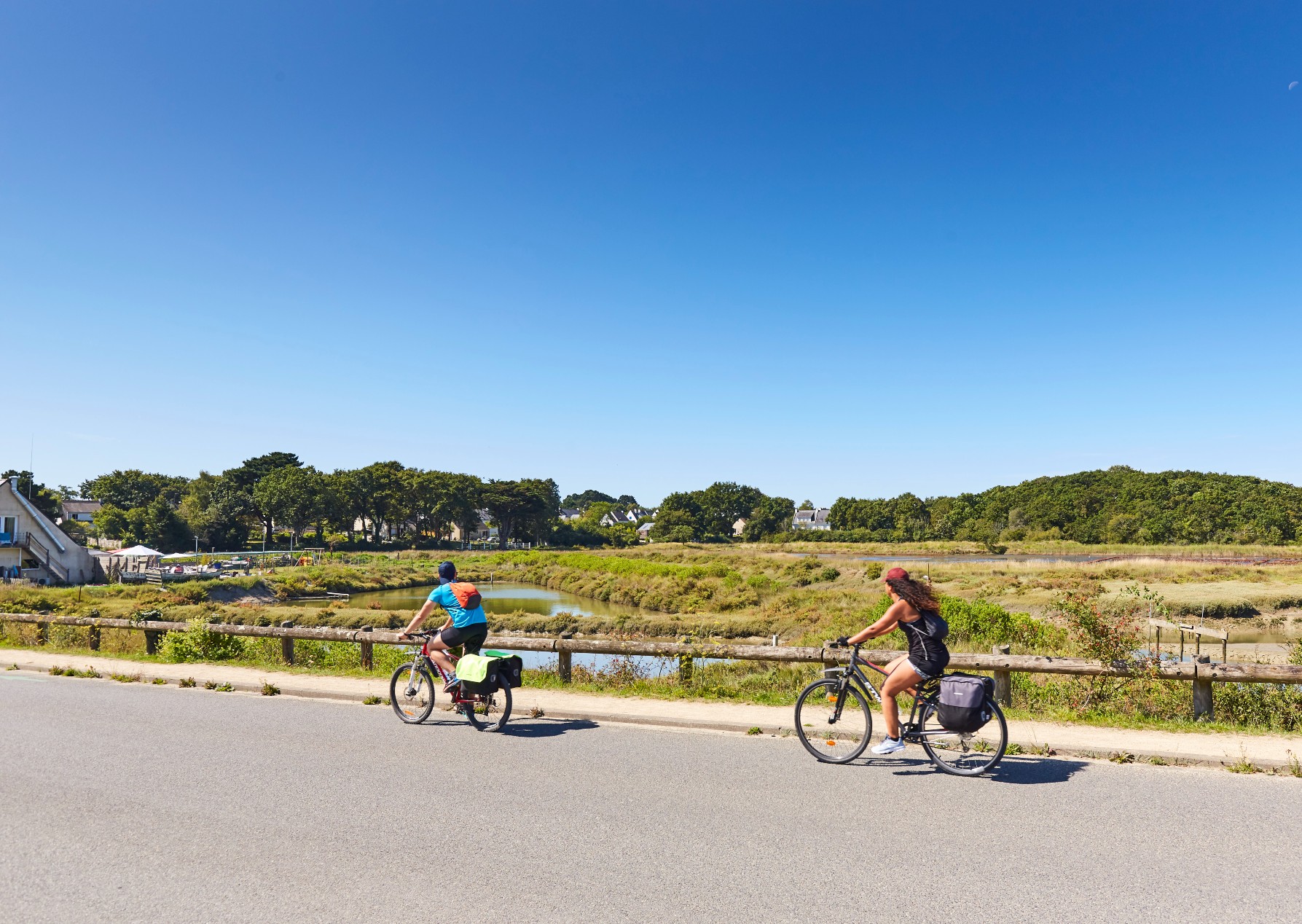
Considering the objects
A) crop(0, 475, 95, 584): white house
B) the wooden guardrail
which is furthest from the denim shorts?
crop(0, 475, 95, 584): white house

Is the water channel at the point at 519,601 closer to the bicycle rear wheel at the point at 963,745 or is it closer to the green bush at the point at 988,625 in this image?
the green bush at the point at 988,625

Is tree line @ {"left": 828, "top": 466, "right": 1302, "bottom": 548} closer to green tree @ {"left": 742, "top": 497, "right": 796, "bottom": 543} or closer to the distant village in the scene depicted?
green tree @ {"left": 742, "top": 497, "right": 796, "bottom": 543}

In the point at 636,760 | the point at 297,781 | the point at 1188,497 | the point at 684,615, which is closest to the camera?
the point at 297,781

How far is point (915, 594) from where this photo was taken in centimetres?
681

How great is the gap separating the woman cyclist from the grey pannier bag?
0.20 meters

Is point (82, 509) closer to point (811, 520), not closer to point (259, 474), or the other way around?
point (259, 474)

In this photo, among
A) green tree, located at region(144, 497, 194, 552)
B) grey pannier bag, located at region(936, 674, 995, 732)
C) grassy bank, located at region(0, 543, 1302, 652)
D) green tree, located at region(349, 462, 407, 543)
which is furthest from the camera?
green tree, located at region(349, 462, 407, 543)

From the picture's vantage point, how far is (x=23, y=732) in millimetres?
8688

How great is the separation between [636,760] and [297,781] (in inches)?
117

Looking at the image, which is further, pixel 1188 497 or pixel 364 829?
pixel 1188 497

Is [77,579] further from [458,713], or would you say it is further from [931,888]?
[931,888]

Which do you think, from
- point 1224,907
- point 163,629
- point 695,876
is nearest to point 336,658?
point 163,629

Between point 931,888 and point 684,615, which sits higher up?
point 931,888

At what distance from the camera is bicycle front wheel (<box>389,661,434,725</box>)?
9008 mm
